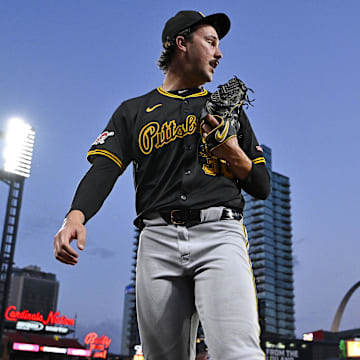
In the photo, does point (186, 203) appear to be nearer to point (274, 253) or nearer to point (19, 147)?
point (19, 147)

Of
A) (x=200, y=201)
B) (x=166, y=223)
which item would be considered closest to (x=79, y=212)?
(x=166, y=223)

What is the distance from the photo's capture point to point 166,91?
2.88 meters

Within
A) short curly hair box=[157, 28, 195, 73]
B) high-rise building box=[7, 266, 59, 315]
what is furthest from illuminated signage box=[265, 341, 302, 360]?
high-rise building box=[7, 266, 59, 315]

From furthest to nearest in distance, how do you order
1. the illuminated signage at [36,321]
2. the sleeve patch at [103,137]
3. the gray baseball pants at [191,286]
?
the illuminated signage at [36,321]
the sleeve patch at [103,137]
the gray baseball pants at [191,286]

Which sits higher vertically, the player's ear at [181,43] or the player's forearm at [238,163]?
the player's ear at [181,43]

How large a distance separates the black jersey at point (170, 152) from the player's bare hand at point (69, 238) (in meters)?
0.36

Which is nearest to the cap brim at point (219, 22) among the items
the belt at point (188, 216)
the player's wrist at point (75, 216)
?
the belt at point (188, 216)

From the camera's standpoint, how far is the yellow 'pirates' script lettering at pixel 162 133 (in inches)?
101

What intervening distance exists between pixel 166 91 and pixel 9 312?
167 ft

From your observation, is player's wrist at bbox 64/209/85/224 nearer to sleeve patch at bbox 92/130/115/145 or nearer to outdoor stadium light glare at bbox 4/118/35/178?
sleeve patch at bbox 92/130/115/145

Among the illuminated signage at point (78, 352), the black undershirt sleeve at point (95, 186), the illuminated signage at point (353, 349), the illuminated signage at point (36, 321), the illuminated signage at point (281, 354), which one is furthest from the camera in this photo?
the illuminated signage at point (78, 352)

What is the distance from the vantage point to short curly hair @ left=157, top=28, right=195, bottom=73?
9.05ft

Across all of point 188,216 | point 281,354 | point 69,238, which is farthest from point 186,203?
point 281,354

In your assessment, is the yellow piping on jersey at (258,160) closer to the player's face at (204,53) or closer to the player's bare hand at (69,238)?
the player's face at (204,53)
